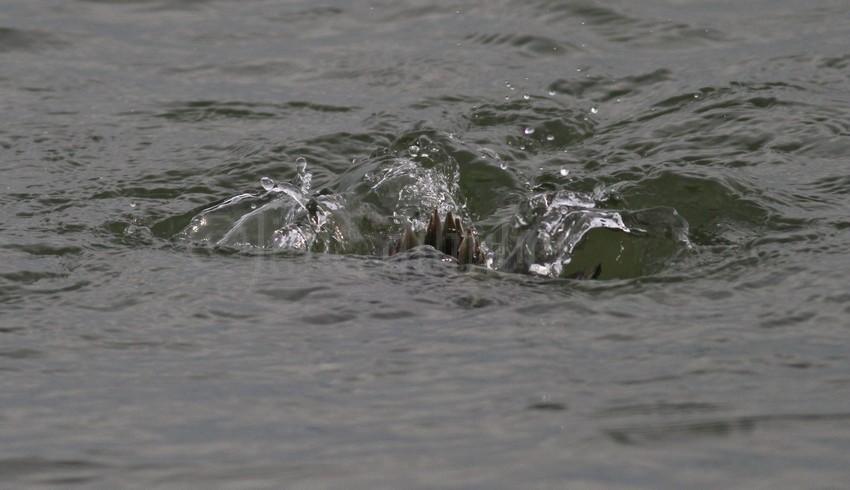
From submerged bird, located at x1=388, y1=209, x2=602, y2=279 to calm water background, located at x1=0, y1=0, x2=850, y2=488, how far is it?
19 cm

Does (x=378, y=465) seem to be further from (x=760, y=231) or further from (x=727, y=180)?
(x=727, y=180)

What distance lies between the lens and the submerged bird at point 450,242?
5.22m

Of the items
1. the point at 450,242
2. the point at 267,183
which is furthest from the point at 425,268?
the point at 267,183

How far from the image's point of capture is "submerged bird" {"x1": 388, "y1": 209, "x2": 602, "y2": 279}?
5223mm

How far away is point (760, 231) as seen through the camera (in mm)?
5578

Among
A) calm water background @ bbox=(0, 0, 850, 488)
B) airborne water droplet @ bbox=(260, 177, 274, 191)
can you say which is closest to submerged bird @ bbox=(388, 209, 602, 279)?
calm water background @ bbox=(0, 0, 850, 488)

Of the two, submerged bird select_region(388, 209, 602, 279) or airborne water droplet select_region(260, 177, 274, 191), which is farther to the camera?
airborne water droplet select_region(260, 177, 274, 191)

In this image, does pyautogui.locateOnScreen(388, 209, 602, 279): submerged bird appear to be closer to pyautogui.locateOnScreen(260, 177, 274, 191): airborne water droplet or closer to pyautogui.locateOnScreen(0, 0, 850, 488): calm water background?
pyautogui.locateOnScreen(0, 0, 850, 488): calm water background

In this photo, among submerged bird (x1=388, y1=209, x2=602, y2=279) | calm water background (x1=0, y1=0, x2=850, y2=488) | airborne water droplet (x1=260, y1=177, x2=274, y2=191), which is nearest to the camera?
calm water background (x1=0, y1=0, x2=850, y2=488)

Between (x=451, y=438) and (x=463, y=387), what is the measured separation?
17.1 inches

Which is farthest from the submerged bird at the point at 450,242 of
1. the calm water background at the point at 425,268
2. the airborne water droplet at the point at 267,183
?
the airborne water droplet at the point at 267,183

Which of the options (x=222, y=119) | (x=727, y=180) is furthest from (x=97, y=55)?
(x=727, y=180)

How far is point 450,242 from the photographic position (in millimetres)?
5367

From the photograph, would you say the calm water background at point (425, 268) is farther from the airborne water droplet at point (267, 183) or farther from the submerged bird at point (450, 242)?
the airborne water droplet at point (267, 183)
